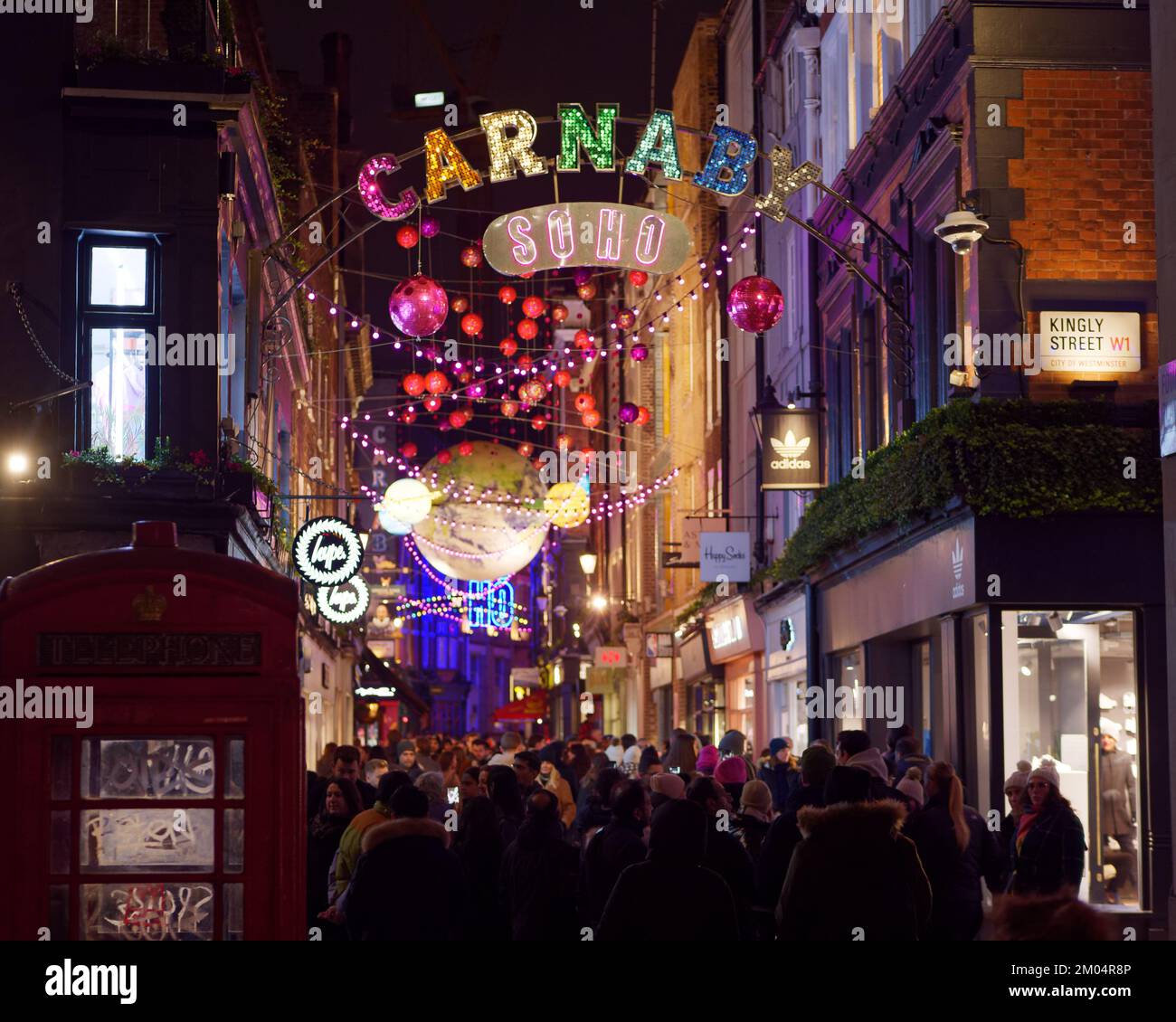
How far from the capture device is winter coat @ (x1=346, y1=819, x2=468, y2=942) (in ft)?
32.1

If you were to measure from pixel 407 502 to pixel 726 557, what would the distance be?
6.55 metres

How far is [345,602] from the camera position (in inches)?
1129

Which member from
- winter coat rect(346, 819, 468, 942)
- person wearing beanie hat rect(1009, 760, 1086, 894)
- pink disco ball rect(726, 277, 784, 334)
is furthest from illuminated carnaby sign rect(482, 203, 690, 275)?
winter coat rect(346, 819, 468, 942)

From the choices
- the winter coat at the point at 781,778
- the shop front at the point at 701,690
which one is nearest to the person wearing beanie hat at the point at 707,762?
the winter coat at the point at 781,778

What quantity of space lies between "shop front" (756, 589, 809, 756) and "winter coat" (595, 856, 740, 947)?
2047cm

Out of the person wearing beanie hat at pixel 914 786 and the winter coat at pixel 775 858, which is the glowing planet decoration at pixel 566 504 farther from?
the winter coat at pixel 775 858

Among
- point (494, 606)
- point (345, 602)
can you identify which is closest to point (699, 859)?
point (345, 602)

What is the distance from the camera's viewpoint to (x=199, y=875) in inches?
330

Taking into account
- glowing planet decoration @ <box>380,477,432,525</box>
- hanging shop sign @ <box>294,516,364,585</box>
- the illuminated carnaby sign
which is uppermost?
the illuminated carnaby sign

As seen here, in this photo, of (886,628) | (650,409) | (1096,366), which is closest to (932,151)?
(1096,366)

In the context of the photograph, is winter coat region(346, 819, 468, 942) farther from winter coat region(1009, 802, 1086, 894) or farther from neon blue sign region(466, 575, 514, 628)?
neon blue sign region(466, 575, 514, 628)

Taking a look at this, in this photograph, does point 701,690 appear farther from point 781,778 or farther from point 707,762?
point 707,762
